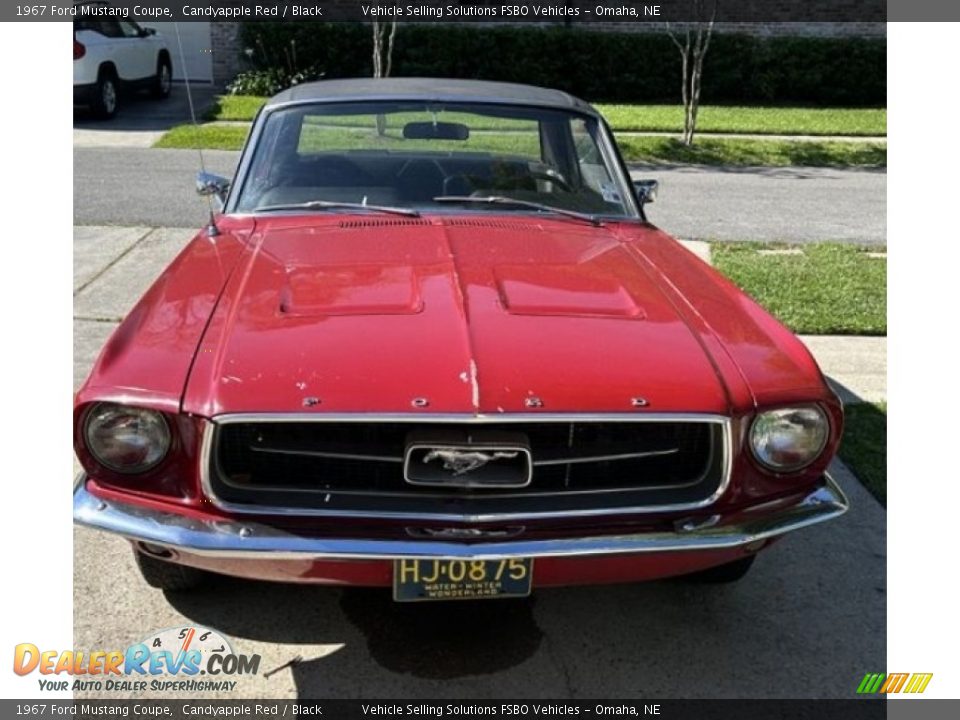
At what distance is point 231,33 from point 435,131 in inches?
537

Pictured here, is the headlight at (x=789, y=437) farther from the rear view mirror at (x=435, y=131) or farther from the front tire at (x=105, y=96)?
the front tire at (x=105, y=96)

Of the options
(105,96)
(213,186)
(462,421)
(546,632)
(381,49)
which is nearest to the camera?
(462,421)

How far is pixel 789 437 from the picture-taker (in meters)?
2.66

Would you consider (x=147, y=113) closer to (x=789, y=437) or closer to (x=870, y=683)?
(x=789, y=437)

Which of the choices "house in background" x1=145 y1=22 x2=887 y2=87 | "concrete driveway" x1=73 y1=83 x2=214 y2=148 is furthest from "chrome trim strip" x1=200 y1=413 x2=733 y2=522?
"house in background" x1=145 y1=22 x2=887 y2=87

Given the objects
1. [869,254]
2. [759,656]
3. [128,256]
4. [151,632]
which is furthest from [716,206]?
[151,632]

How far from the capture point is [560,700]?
9.03 ft

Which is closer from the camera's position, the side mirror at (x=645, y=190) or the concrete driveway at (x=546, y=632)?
the concrete driveway at (x=546, y=632)

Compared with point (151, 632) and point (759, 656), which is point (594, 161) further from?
point (151, 632)

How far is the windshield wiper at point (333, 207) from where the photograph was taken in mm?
3680

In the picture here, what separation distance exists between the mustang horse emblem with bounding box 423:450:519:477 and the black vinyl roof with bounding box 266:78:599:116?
2.05 metres

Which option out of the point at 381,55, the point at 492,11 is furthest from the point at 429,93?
the point at 492,11

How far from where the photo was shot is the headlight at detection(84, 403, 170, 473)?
2.47 metres

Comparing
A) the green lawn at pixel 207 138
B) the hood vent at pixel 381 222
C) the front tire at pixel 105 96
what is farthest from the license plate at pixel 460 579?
the front tire at pixel 105 96
